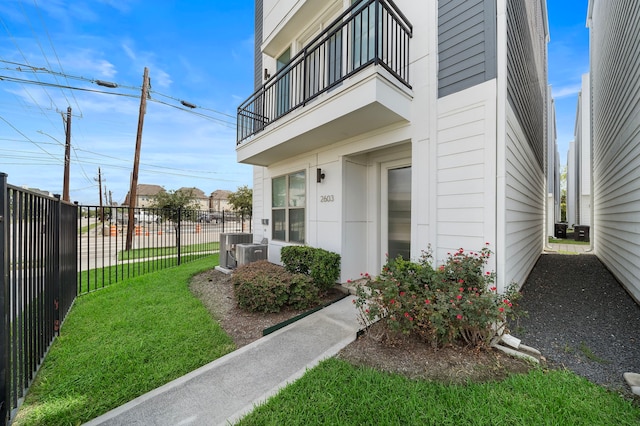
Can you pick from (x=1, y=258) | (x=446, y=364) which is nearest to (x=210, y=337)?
(x=1, y=258)

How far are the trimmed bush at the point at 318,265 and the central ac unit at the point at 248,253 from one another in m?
1.45

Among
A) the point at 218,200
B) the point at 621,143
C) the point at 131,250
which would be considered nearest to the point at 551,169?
the point at 621,143

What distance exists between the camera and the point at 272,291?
13.1 ft

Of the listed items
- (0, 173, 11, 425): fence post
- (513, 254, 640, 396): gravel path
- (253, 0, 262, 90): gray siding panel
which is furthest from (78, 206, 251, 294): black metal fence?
(513, 254, 640, 396): gravel path

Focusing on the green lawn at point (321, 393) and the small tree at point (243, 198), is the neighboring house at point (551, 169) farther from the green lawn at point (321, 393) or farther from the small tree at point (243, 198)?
the small tree at point (243, 198)

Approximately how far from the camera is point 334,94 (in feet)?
12.7

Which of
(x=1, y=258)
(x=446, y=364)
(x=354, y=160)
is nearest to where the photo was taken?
(x=1, y=258)

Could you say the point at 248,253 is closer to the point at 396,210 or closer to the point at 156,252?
the point at 396,210

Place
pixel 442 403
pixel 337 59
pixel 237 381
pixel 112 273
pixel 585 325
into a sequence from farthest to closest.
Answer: pixel 112 273 → pixel 337 59 → pixel 585 325 → pixel 237 381 → pixel 442 403

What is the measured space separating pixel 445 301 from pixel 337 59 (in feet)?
16.1

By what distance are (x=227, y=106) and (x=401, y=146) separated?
45.8ft

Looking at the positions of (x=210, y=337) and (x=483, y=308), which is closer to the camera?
(x=483, y=308)

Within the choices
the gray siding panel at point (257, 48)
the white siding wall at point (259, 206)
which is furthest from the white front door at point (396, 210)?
the gray siding panel at point (257, 48)

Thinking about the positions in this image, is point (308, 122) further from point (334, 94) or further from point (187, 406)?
point (187, 406)
